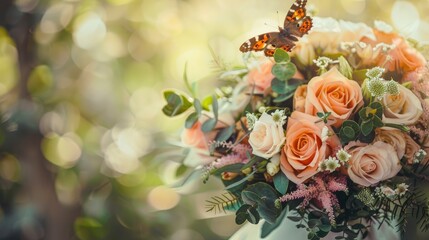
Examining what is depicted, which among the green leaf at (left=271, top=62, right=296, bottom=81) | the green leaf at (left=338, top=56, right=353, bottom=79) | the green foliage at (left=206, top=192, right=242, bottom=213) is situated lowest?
the green foliage at (left=206, top=192, right=242, bottom=213)

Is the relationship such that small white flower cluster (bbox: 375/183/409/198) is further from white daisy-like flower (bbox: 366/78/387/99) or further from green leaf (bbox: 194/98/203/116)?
green leaf (bbox: 194/98/203/116)

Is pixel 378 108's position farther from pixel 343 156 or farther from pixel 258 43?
pixel 258 43

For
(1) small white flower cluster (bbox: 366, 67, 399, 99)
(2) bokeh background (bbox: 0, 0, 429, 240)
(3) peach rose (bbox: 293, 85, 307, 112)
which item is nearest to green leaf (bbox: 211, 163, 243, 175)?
(3) peach rose (bbox: 293, 85, 307, 112)

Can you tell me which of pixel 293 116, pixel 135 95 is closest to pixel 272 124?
pixel 293 116

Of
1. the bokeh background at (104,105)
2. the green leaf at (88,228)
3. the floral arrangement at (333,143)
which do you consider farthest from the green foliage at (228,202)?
the green leaf at (88,228)

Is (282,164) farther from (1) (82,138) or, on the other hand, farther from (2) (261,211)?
(1) (82,138)

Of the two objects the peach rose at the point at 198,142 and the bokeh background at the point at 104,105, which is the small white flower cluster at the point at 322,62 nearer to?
the peach rose at the point at 198,142

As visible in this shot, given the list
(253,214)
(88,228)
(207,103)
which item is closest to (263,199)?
(253,214)
